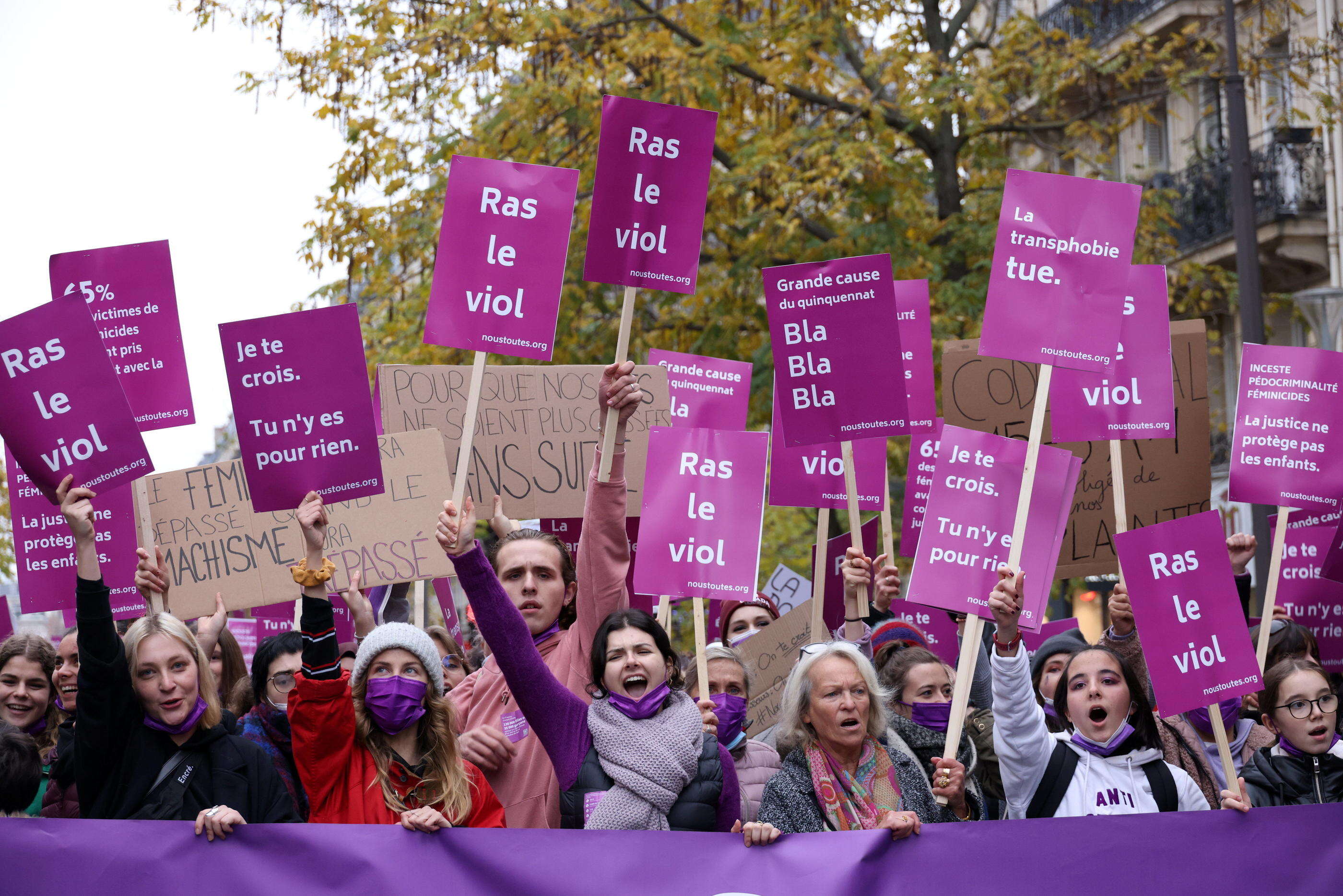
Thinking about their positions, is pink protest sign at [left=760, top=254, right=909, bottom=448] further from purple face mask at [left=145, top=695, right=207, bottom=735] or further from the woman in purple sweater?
purple face mask at [left=145, top=695, right=207, bottom=735]

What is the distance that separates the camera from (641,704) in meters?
4.21

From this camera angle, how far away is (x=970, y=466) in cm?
501

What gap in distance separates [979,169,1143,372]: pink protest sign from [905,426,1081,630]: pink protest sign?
1.19ft

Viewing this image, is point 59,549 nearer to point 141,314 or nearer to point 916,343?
point 141,314

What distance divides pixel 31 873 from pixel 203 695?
0.65m

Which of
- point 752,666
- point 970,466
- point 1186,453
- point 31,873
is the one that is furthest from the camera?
point 1186,453

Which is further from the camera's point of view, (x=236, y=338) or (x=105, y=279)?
(x=105, y=279)

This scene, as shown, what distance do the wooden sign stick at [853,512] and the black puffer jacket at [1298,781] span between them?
1423mm

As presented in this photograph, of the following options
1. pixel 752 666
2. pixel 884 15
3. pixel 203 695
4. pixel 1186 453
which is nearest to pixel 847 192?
pixel 884 15

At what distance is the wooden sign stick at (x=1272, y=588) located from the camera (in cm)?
604

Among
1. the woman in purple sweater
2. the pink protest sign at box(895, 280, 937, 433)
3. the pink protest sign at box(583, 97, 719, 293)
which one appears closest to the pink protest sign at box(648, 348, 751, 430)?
the pink protest sign at box(895, 280, 937, 433)

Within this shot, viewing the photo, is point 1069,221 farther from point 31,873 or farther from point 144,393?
point 31,873

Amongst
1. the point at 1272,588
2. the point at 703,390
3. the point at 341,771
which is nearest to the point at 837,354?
the point at 703,390

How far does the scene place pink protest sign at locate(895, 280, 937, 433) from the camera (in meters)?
6.77
